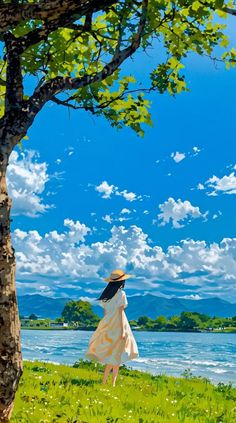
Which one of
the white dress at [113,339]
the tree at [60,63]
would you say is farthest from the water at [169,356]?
the tree at [60,63]

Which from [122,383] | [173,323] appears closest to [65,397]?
[122,383]

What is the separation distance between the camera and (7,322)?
33.1 feet

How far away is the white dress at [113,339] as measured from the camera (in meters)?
18.5

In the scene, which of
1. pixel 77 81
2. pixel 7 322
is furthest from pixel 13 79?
pixel 7 322

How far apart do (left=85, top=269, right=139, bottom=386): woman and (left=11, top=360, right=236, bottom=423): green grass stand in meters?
0.81

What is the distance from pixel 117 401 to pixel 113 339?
4100 millimetres

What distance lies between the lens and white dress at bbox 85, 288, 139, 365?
729 inches

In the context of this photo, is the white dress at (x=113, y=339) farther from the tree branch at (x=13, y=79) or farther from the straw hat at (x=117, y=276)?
the tree branch at (x=13, y=79)

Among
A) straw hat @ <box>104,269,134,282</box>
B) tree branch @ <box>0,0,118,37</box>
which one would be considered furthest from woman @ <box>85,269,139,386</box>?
tree branch @ <box>0,0,118,37</box>

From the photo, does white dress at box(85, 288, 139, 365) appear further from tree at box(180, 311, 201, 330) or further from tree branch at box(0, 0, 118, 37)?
tree at box(180, 311, 201, 330)

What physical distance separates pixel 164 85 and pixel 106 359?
8308 millimetres

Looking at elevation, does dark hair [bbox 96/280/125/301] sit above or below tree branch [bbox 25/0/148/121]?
below

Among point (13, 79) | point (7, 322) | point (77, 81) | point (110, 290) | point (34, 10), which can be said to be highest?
point (34, 10)

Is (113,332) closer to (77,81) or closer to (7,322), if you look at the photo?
(77,81)
